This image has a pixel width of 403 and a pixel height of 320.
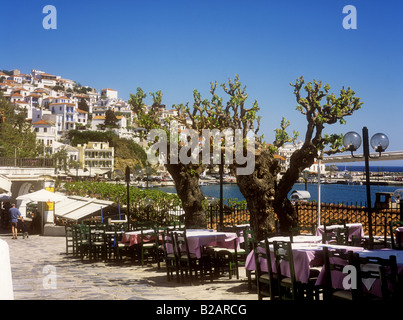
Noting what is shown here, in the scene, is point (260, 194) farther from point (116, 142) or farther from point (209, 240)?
point (116, 142)

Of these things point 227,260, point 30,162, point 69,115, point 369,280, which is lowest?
point 227,260

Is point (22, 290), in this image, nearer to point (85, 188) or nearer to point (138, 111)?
point (138, 111)

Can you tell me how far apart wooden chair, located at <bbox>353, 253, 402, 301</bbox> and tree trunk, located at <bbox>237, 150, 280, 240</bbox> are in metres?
5.55

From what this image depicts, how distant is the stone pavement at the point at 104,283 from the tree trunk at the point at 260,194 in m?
1.23

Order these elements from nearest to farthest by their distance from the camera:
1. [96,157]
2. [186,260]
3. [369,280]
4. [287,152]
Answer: [369,280] < [186,260] < [287,152] < [96,157]

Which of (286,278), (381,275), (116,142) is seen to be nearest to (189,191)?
(286,278)

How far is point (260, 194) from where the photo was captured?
34.8 ft

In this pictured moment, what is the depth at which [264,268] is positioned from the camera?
656cm

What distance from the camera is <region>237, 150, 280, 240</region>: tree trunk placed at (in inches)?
414

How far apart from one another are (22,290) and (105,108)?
167m

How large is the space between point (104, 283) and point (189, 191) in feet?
19.6

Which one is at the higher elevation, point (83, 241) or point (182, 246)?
point (182, 246)

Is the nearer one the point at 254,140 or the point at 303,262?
the point at 303,262

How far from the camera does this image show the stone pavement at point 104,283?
709cm
